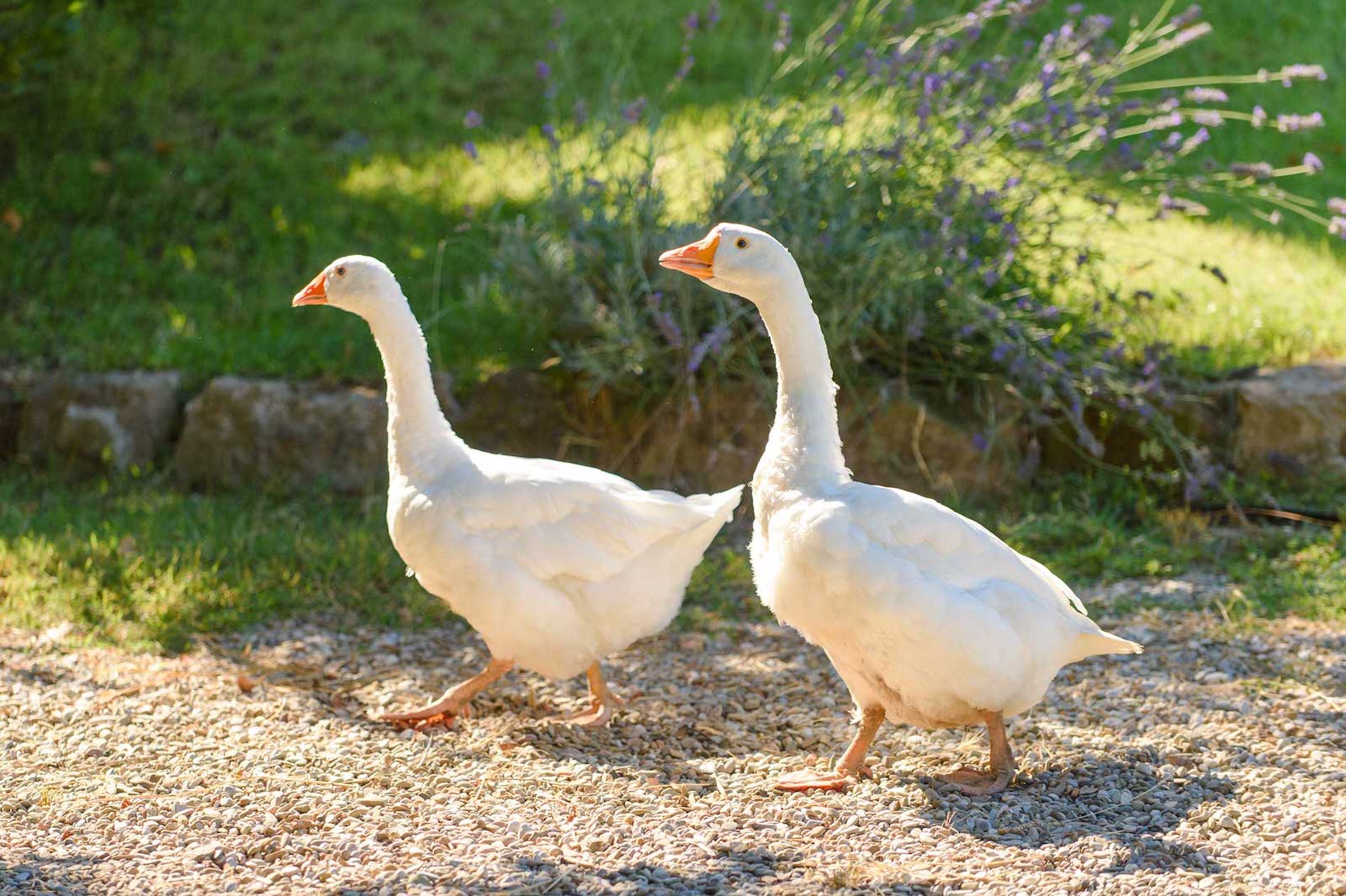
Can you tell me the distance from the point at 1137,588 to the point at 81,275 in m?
5.87

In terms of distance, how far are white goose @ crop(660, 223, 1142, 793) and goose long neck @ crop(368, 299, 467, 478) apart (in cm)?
107

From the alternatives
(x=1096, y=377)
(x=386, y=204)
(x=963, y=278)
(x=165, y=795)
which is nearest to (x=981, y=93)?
(x=963, y=278)

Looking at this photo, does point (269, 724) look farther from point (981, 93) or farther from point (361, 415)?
point (981, 93)

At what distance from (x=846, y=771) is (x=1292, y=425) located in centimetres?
343

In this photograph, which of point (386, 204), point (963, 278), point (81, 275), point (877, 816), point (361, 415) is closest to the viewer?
point (877, 816)

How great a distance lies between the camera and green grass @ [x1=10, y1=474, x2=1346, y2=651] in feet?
17.3

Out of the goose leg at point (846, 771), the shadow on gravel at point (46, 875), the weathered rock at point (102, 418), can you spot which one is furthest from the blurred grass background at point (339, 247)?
the shadow on gravel at point (46, 875)

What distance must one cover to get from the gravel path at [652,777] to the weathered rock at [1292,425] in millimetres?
1286

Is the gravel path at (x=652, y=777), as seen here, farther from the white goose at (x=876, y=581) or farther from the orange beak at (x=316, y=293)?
the orange beak at (x=316, y=293)

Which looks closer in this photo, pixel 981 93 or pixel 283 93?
pixel 981 93

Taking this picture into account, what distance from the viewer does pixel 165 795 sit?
3.76m

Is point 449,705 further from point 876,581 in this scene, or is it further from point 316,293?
point 876,581

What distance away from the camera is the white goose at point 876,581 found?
11.9 feet

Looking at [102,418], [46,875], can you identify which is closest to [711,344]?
[102,418]
